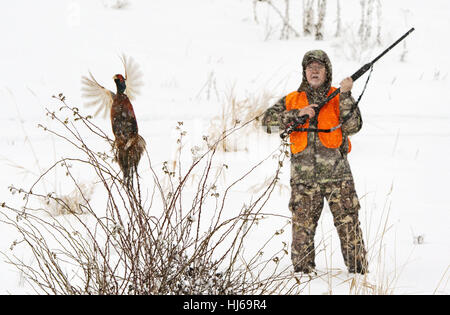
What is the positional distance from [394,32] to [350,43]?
3.05 ft

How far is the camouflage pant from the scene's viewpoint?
8.67 ft

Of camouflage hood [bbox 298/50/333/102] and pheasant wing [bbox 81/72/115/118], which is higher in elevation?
camouflage hood [bbox 298/50/333/102]

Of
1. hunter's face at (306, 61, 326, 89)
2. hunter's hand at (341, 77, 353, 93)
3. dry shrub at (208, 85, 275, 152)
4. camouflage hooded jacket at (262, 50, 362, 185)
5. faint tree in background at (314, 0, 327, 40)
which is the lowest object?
camouflage hooded jacket at (262, 50, 362, 185)

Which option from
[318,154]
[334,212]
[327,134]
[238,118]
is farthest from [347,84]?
[238,118]

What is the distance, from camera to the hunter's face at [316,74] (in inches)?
102

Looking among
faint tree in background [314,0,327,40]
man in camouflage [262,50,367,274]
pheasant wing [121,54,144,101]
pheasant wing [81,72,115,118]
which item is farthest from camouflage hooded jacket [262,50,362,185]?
faint tree in background [314,0,327,40]

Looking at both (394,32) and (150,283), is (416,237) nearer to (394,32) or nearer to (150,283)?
(150,283)

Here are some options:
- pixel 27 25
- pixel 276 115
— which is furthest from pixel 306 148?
pixel 27 25

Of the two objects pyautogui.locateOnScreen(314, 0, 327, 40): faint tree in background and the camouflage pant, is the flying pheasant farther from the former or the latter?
pyautogui.locateOnScreen(314, 0, 327, 40): faint tree in background

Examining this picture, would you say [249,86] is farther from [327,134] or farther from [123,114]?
[123,114]

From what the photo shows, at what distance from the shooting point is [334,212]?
268cm

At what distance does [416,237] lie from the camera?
10.4 feet

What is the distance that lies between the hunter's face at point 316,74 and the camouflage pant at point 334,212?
48 cm

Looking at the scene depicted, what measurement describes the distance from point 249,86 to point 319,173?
3.76 m
